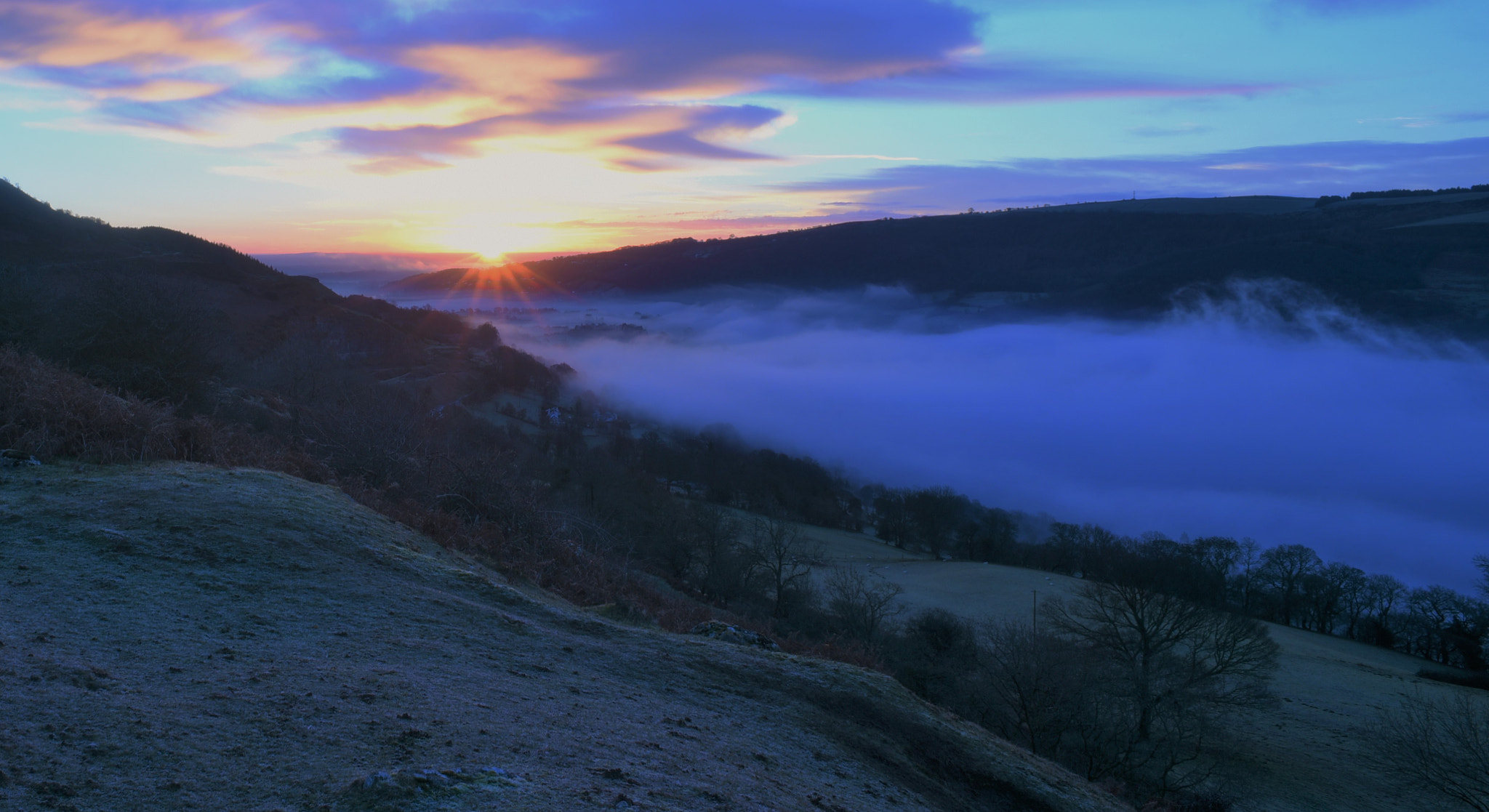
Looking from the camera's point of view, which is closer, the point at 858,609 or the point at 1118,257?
the point at 858,609

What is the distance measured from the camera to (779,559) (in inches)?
1004

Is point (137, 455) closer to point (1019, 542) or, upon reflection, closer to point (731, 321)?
point (1019, 542)

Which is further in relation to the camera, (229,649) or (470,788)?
(229,649)

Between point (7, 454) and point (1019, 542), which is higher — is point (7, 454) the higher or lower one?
the higher one

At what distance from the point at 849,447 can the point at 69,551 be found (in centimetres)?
10201

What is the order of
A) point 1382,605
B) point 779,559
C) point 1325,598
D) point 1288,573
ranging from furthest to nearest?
point 1288,573, point 1325,598, point 1382,605, point 779,559

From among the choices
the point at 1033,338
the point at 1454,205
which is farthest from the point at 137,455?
the point at 1033,338

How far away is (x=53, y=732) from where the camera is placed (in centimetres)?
358

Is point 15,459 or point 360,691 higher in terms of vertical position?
point 15,459

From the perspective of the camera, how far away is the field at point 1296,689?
20.2 metres

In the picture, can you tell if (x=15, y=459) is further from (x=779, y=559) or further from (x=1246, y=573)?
(x=1246, y=573)

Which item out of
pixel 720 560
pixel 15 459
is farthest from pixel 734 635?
pixel 720 560

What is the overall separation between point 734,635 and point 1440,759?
60.3 feet

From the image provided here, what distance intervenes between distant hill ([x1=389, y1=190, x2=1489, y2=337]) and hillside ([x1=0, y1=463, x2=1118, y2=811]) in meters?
93.1
